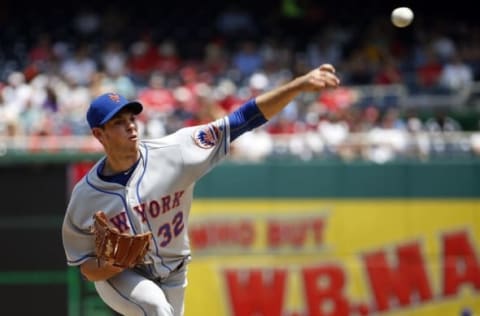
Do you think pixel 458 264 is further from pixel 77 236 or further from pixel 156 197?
pixel 77 236

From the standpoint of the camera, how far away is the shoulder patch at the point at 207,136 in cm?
510

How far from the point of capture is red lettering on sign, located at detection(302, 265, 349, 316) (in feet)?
37.4

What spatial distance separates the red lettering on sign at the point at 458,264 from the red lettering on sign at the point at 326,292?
1.15 metres

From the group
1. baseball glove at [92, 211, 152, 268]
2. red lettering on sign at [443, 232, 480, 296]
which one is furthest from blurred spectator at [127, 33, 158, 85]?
baseball glove at [92, 211, 152, 268]

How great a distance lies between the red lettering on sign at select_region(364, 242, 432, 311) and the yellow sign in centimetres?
1

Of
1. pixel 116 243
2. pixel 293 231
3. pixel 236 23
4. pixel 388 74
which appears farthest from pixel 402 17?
pixel 236 23

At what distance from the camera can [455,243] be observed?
1160 cm

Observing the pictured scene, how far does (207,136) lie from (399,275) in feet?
22.8

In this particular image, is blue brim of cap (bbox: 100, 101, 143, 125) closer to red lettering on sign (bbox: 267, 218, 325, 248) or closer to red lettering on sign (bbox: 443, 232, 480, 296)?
red lettering on sign (bbox: 267, 218, 325, 248)

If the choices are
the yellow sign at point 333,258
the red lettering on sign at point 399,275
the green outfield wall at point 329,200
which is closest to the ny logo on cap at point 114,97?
the green outfield wall at point 329,200

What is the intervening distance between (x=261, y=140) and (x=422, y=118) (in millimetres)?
2604

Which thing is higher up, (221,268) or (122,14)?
(122,14)

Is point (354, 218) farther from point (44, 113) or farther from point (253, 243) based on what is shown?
point (44, 113)

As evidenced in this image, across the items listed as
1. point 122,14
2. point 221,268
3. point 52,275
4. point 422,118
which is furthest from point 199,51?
point 52,275
